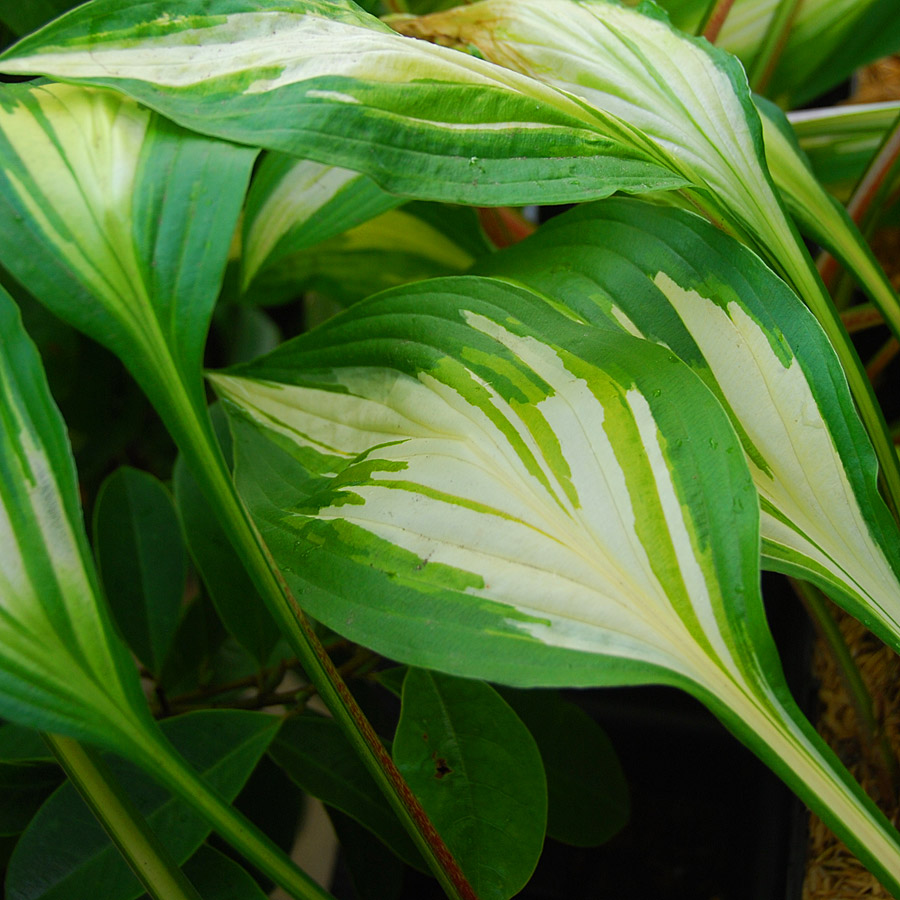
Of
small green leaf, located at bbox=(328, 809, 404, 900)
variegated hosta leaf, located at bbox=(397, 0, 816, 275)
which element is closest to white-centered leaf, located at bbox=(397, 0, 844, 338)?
variegated hosta leaf, located at bbox=(397, 0, 816, 275)

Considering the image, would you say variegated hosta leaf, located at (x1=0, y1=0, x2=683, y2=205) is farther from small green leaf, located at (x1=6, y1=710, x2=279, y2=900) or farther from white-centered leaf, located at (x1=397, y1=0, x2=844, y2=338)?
small green leaf, located at (x1=6, y1=710, x2=279, y2=900)

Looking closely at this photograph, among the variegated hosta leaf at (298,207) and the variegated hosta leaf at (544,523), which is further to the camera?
the variegated hosta leaf at (298,207)

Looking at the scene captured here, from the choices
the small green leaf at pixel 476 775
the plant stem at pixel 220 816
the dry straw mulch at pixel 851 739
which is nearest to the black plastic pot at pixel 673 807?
the dry straw mulch at pixel 851 739

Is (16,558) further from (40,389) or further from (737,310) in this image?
(737,310)

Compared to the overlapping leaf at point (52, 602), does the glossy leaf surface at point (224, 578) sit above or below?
below

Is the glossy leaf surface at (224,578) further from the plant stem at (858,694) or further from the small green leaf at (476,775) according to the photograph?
the plant stem at (858,694)

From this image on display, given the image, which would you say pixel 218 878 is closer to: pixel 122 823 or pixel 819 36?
pixel 122 823

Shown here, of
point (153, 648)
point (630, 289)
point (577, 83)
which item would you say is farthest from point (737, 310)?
point (153, 648)
